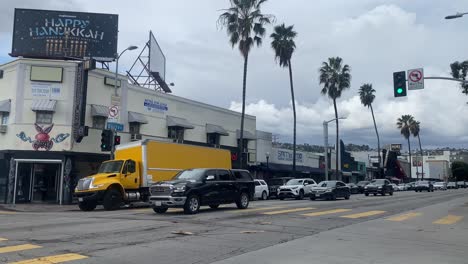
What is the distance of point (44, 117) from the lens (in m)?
28.8

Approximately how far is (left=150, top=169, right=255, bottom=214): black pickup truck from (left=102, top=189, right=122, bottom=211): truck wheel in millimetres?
3765

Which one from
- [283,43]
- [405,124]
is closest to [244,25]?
[283,43]

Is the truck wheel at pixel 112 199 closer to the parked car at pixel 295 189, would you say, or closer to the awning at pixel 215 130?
the parked car at pixel 295 189

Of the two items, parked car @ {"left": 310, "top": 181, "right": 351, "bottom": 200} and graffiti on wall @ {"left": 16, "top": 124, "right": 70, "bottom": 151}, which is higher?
graffiti on wall @ {"left": 16, "top": 124, "right": 70, "bottom": 151}

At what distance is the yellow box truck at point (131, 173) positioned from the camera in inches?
857

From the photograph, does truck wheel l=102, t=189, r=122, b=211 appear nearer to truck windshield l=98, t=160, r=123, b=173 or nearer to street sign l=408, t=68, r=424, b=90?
→ truck windshield l=98, t=160, r=123, b=173

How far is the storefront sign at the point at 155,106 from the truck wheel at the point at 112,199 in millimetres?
12834

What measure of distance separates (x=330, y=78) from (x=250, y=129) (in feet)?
50.6

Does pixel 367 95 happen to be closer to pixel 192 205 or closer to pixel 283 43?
pixel 283 43

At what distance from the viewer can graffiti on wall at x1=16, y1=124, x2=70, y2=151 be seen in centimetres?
2831

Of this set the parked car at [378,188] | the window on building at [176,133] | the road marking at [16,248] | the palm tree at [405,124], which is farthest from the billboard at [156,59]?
the palm tree at [405,124]

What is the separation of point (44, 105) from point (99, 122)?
12.0 feet

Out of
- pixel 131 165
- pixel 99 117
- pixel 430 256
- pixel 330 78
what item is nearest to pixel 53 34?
pixel 99 117

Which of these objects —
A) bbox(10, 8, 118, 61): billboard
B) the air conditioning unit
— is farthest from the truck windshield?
bbox(10, 8, 118, 61): billboard
